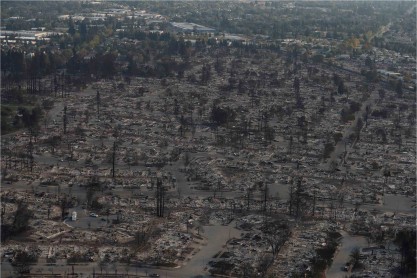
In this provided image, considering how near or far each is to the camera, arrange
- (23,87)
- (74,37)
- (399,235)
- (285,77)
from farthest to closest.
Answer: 1. (74,37)
2. (285,77)
3. (23,87)
4. (399,235)

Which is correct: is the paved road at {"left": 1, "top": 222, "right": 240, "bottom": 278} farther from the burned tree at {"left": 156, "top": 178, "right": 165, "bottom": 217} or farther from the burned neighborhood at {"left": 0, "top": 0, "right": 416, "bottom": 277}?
the burned tree at {"left": 156, "top": 178, "right": 165, "bottom": 217}

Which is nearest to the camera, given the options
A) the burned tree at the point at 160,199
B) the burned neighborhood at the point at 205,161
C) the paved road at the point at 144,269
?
the paved road at the point at 144,269

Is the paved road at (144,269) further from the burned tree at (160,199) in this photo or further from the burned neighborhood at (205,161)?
the burned tree at (160,199)

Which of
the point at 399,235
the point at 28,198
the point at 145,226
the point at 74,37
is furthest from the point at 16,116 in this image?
the point at 74,37

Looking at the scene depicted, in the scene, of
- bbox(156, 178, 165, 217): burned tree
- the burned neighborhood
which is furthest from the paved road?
bbox(156, 178, 165, 217): burned tree

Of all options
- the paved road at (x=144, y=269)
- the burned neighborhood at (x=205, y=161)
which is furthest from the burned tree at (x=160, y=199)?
the paved road at (x=144, y=269)

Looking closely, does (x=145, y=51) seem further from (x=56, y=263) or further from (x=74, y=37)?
(x=56, y=263)

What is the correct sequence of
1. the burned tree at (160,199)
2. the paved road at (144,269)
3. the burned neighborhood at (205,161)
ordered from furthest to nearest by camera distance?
the burned tree at (160,199) → the burned neighborhood at (205,161) → the paved road at (144,269)

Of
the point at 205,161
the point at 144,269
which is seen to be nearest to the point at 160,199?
the point at 144,269

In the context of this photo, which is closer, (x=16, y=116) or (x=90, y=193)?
(x=90, y=193)

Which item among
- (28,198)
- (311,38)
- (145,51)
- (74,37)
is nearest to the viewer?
(28,198)

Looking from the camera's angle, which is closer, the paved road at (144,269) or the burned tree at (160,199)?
the paved road at (144,269)
